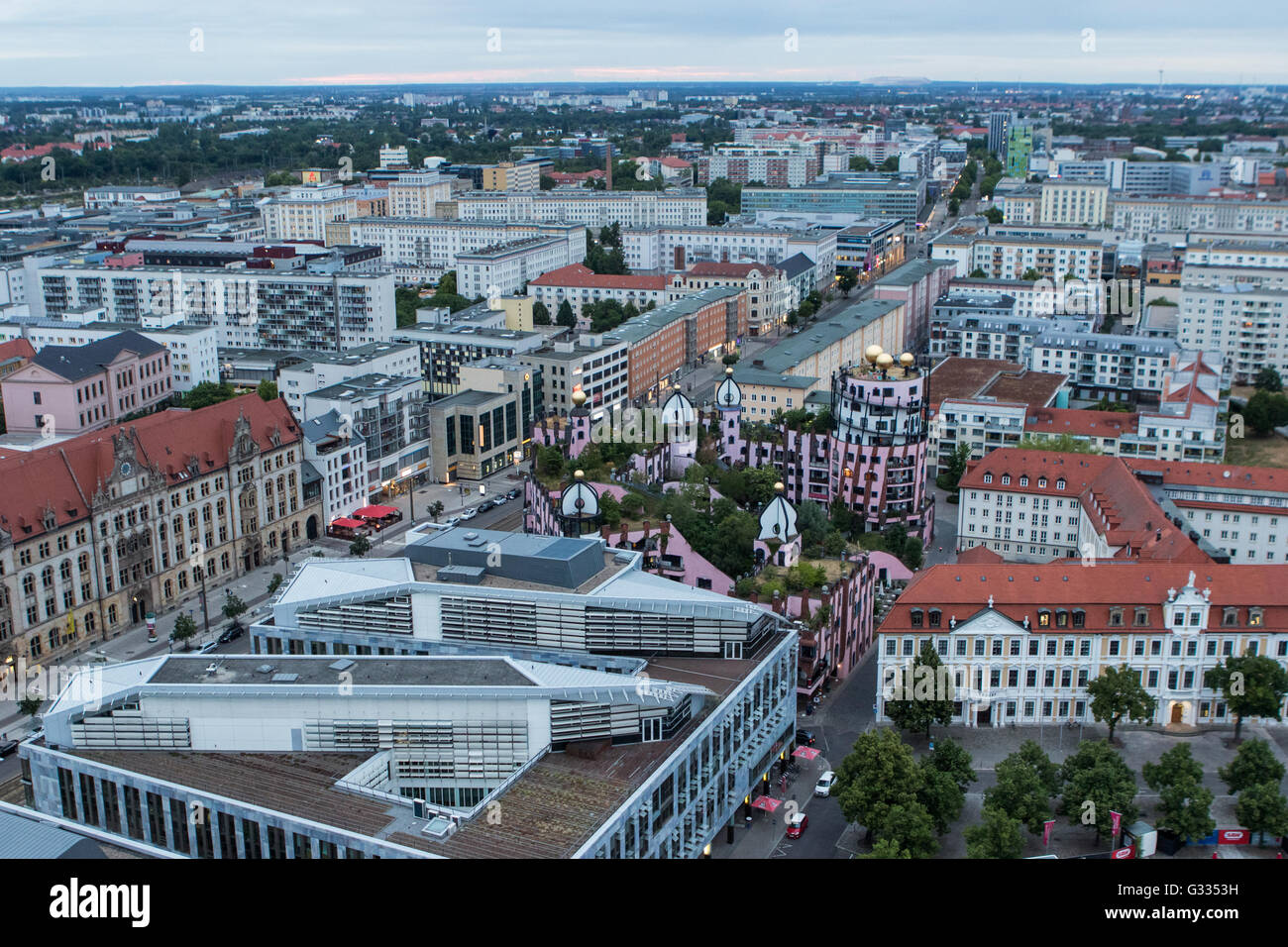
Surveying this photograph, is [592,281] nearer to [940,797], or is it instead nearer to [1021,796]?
[940,797]

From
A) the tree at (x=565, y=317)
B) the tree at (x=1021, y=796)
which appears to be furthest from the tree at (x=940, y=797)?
the tree at (x=565, y=317)

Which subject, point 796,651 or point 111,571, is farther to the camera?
point 111,571

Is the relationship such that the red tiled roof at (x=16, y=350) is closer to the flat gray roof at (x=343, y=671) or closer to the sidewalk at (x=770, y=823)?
the flat gray roof at (x=343, y=671)

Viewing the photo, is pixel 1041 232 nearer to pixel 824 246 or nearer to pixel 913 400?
pixel 824 246

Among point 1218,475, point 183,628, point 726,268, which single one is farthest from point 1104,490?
point 726,268
